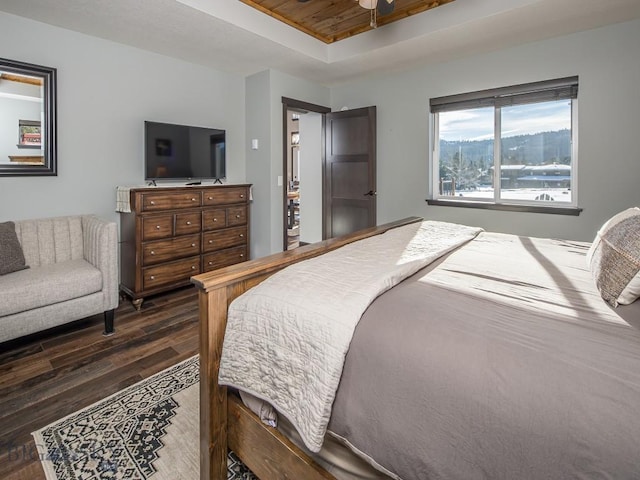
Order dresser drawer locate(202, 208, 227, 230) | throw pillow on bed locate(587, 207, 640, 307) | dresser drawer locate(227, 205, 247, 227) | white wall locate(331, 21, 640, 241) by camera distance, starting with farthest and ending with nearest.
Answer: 1. dresser drawer locate(227, 205, 247, 227)
2. dresser drawer locate(202, 208, 227, 230)
3. white wall locate(331, 21, 640, 241)
4. throw pillow on bed locate(587, 207, 640, 307)

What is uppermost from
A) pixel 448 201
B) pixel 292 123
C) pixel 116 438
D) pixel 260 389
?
pixel 292 123

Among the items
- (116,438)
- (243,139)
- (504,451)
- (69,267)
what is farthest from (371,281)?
(243,139)

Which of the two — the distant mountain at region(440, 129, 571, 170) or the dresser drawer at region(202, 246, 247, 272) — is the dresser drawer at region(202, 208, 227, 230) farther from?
the distant mountain at region(440, 129, 571, 170)

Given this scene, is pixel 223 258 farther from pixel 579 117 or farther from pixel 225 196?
pixel 579 117

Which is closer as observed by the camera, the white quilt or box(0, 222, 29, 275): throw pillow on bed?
the white quilt

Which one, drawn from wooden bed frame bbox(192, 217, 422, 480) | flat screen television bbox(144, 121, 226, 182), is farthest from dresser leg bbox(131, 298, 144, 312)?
wooden bed frame bbox(192, 217, 422, 480)

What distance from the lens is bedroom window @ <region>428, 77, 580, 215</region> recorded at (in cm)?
352

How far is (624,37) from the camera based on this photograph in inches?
121

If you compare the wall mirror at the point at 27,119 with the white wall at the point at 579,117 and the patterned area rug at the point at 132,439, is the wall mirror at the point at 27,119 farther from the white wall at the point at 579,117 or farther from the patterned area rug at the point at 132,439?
the white wall at the point at 579,117

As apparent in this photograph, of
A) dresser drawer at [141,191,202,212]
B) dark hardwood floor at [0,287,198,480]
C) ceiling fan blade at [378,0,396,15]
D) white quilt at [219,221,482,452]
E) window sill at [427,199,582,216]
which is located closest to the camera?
white quilt at [219,221,482,452]

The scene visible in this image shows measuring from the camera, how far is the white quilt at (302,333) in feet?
3.46

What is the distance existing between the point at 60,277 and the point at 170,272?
3.45ft

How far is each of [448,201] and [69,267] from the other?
3694 mm

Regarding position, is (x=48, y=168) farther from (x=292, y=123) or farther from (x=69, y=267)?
(x=292, y=123)
